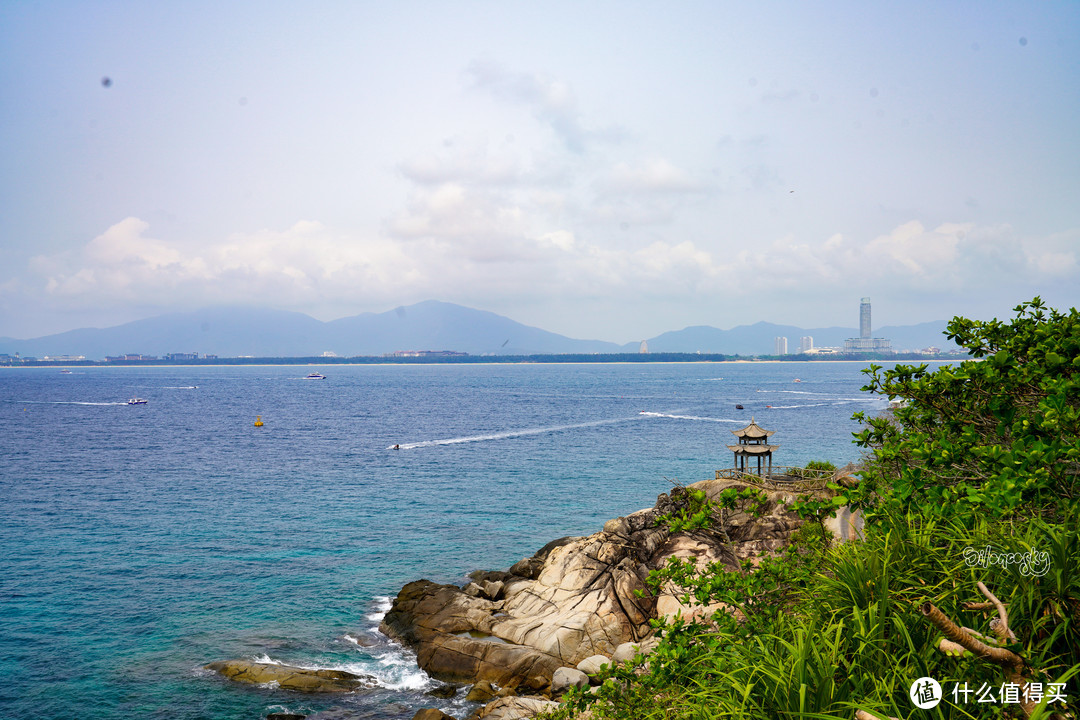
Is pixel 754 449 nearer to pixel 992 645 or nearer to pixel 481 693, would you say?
pixel 481 693

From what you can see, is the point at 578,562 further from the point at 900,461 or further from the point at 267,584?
the point at 900,461

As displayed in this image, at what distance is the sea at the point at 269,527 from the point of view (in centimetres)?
2184

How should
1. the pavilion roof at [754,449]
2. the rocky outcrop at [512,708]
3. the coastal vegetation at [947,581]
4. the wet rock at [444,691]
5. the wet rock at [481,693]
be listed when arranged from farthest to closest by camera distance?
the pavilion roof at [754,449] < the wet rock at [444,691] < the wet rock at [481,693] < the rocky outcrop at [512,708] < the coastal vegetation at [947,581]

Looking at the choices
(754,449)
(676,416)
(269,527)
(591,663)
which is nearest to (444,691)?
(591,663)

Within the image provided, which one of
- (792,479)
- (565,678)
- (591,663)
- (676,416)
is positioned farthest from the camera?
(676,416)

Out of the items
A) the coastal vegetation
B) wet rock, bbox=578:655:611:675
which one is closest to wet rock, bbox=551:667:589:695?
wet rock, bbox=578:655:611:675

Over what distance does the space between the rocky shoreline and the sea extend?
892 millimetres

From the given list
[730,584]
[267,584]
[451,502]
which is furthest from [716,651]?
[451,502]

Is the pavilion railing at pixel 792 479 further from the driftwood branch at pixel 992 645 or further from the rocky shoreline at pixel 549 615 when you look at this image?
the driftwood branch at pixel 992 645

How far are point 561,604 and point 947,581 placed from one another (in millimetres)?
19533

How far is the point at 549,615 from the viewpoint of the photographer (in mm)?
23391

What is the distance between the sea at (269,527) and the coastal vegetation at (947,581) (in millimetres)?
14518

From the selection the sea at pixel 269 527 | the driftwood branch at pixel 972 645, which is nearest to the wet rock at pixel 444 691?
the sea at pixel 269 527

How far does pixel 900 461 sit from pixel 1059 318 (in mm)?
2592
